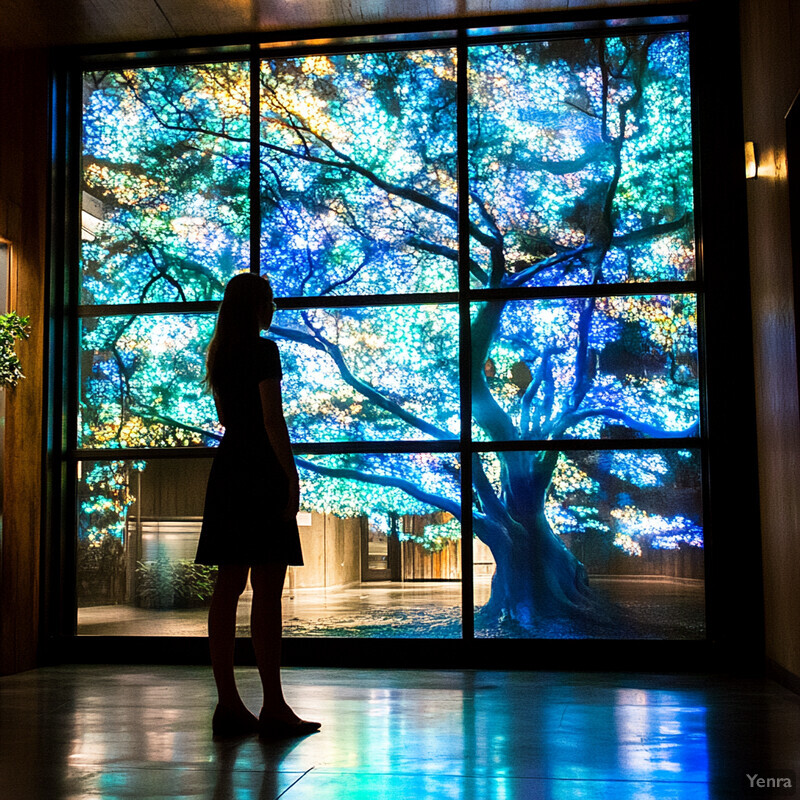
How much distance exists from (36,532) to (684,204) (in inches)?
139

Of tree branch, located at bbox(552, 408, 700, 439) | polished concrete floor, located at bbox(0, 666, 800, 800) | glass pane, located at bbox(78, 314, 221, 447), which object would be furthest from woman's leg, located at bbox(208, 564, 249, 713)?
tree branch, located at bbox(552, 408, 700, 439)

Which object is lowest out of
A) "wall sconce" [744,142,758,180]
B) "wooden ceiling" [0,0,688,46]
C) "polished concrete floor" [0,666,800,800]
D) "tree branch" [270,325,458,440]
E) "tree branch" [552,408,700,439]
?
"polished concrete floor" [0,666,800,800]

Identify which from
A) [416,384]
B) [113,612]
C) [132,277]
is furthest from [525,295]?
[113,612]

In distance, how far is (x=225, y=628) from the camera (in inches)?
118

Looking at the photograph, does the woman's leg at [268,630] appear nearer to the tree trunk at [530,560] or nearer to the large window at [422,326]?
the large window at [422,326]

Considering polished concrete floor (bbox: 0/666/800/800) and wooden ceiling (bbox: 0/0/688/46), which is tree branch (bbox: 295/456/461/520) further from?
wooden ceiling (bbox: 0/0/688/46)

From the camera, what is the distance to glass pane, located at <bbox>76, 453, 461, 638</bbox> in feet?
15.2

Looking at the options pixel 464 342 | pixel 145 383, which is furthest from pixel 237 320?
pixel 145 383

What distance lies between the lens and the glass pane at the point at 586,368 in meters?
4.55

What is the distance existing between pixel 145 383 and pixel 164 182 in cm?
105

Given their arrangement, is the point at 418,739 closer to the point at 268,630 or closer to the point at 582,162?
the point at 268,630

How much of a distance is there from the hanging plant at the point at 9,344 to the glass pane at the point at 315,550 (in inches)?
30.7

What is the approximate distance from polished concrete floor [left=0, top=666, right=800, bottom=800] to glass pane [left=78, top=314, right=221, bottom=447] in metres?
1.23

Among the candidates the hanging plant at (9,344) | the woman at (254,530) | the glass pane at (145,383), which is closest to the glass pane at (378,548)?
the glass pane at (145,383)
